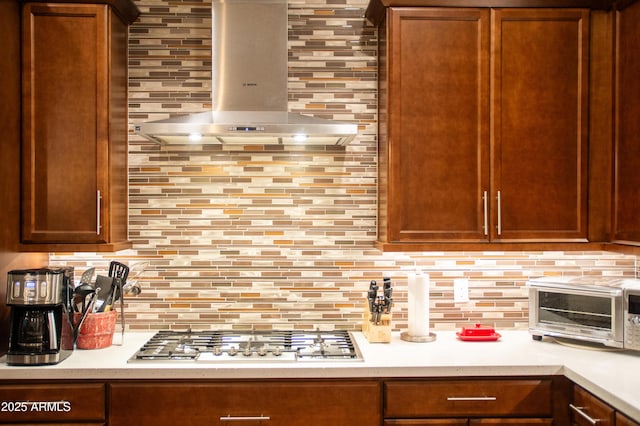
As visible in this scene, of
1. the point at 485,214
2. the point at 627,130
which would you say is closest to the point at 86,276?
the point at 485,214

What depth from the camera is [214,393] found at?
2180mm

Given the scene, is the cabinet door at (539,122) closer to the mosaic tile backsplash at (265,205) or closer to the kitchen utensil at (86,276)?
the mosaic tile backsplash at (265,205)

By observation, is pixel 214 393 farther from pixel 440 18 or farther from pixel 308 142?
pixel 440 18

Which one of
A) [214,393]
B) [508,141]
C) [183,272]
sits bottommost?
[214,393]

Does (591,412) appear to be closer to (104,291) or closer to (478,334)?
(478,334)

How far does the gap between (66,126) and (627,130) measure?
2465 mm

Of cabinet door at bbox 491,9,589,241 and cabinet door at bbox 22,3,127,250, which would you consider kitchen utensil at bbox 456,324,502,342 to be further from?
cabinet door at bbox 22,3,127,250

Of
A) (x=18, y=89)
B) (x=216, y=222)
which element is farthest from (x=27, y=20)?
(x=216, y=222)

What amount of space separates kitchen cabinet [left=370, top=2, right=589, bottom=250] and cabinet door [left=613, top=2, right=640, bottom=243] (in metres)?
0.18

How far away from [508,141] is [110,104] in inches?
70.6

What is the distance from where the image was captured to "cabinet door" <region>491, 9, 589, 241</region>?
8.18 ft

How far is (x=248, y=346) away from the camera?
2.39 m

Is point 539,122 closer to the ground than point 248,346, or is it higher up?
higher up

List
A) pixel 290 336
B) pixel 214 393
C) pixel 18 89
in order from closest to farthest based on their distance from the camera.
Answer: pixel 214 393 < pixel 18 89 < pixel 290 336
